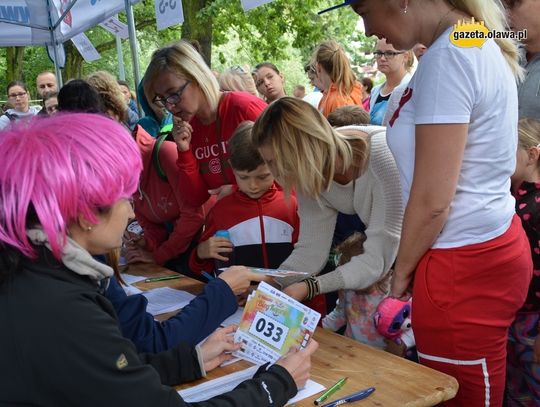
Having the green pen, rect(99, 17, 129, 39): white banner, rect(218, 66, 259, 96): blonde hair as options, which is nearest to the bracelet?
the green pen

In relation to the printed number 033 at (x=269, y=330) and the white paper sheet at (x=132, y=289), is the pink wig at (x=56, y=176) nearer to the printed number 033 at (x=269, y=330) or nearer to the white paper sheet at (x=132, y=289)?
the printed number 033 at (x=269, y=330)

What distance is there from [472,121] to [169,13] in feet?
10.4

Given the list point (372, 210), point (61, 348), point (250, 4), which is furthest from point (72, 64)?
point (61, 348)

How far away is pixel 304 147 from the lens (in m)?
1.97

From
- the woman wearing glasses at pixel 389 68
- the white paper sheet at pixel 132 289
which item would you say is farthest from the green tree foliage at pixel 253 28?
the white paper sheet at pixel 132 289

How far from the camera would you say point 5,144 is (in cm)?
108

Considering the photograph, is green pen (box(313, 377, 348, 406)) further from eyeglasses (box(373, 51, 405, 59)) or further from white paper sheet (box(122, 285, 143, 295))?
eyeglasses (box(373, 51, 405, 59))

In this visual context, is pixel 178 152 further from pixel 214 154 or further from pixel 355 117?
pixel 355 117

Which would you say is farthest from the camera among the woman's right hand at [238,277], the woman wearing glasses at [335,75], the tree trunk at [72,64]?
the tree trunk at [72,64]

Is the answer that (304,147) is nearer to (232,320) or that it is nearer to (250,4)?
(232,320)

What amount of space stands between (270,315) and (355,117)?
164 cm

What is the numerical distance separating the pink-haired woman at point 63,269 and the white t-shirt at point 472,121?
2.51ft

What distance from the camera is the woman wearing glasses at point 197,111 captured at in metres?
2.60

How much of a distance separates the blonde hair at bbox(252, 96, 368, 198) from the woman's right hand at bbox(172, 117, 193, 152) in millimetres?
741
